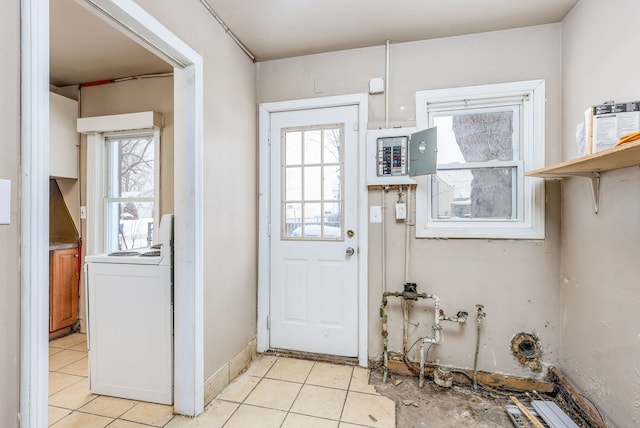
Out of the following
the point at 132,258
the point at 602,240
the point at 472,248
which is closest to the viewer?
the point at 602,240

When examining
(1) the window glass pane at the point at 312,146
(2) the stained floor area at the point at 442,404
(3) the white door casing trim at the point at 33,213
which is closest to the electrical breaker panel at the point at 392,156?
(1) the window glass pane at the point at 312,146

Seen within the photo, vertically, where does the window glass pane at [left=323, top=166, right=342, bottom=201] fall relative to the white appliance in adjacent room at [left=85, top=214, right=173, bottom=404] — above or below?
above

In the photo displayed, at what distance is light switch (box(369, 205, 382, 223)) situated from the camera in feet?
7.79

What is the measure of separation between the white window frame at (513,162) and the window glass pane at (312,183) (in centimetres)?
79

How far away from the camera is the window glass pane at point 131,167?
2.98m

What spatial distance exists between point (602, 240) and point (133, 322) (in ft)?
9.20

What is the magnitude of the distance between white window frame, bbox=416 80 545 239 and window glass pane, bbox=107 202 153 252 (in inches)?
101

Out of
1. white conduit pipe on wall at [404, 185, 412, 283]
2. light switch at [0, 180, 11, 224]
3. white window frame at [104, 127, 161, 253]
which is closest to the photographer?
light switch at [0, 180, 11, 224]

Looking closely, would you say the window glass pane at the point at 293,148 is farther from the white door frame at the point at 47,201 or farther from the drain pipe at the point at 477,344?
the drain pipe at the point at 477,344

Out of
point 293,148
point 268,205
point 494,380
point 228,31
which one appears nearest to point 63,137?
point 228,31

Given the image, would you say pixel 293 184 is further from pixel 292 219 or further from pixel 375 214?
pixel 375 214

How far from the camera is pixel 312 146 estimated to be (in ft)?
8.35

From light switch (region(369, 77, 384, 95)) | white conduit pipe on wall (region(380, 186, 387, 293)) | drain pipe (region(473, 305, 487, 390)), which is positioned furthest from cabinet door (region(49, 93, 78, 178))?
drain pipe (region(473, 305, 487, 390))

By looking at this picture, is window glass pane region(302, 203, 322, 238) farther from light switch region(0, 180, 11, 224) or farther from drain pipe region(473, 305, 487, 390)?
light switch region(0, 180, 11, 224)
